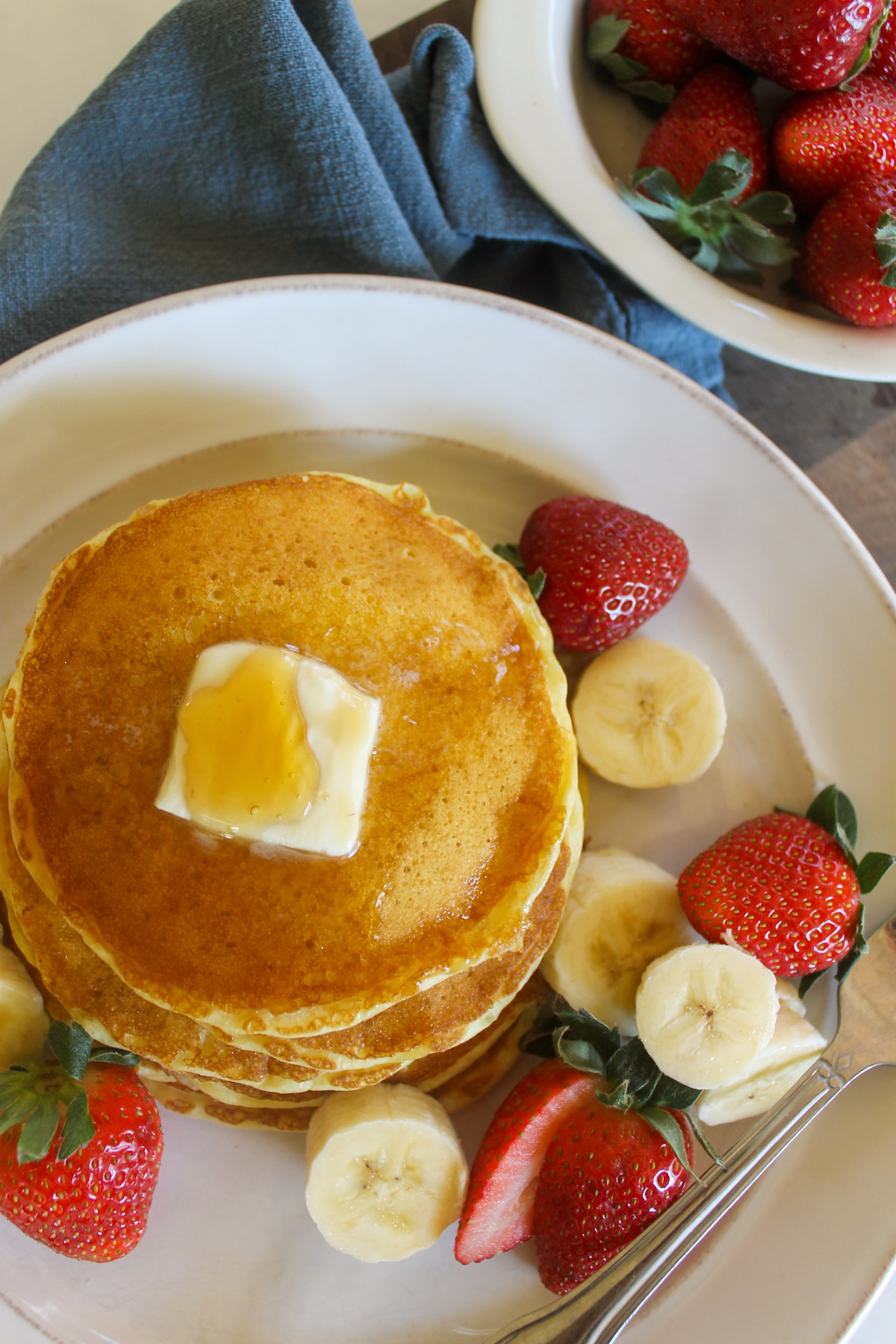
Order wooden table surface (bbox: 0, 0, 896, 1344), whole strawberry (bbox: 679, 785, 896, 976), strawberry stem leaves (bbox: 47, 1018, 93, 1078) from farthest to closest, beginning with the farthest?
1. wooden table surface (bbox: 0, 0, 896, 1344)
2. whole strawberry (bbox: 679, 785, 896, 976)
3. strawberry stem leaves (bbox: 47, 1018, 93, 1078)

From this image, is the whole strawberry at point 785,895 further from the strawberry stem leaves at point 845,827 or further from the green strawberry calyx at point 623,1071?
the green strawberry calyx at point 623,1071

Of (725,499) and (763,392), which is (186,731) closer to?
(725,499)

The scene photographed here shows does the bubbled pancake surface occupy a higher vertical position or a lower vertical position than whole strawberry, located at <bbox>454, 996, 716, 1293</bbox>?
higher

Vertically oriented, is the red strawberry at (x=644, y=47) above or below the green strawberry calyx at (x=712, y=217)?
above

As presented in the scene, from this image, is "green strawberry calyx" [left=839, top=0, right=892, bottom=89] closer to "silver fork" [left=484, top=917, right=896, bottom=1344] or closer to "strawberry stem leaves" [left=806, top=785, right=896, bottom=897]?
"strawberry stem leaves" [left=806, top=785, right=896, bottom=897]

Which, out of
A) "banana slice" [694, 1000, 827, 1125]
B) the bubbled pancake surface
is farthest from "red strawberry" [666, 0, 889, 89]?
"banana slice" [694, 1000, 827, 1125]

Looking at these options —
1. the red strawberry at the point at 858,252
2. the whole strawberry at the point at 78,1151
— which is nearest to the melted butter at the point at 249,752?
the whole strawberry at the point at 78,1151

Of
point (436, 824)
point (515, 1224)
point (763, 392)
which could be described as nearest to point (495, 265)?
point (763, 392)
